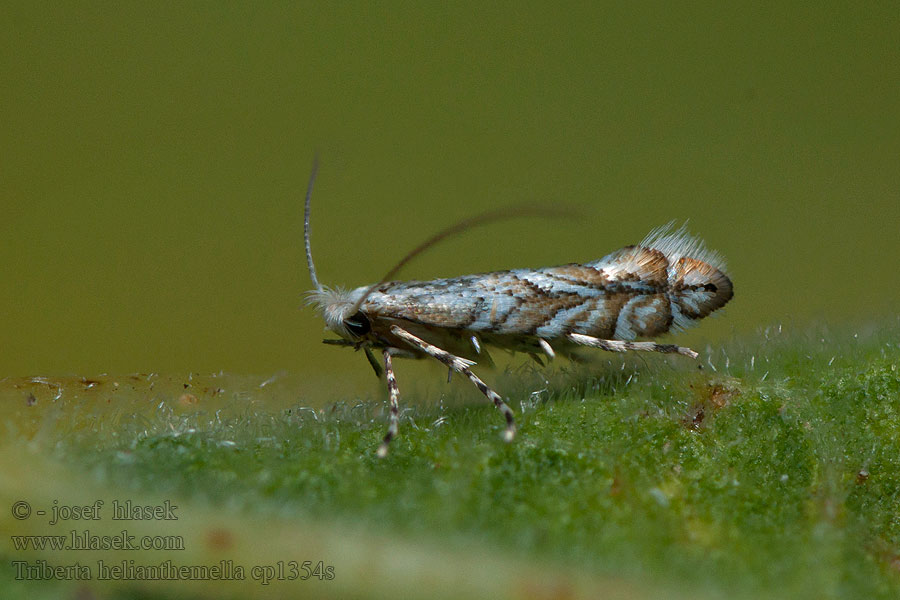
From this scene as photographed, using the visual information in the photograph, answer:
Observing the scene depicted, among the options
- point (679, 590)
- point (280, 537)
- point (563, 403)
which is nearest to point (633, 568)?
point (679, 590)

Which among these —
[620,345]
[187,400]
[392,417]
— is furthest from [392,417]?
[620,345]

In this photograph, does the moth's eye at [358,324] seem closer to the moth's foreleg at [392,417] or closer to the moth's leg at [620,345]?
the moth's foreleg at [392,417]

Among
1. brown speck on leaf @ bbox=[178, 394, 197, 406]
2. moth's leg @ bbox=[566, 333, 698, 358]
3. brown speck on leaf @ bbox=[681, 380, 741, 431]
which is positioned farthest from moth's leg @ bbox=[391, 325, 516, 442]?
brown speck on leaf @ bbox=[178, 394, 197, 406]

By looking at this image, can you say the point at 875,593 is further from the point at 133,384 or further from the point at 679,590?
the point at 133,384

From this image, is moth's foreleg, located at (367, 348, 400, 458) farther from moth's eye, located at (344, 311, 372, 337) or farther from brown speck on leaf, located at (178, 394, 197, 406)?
brown speck on leaf, located at (178, 394, 197, 406)

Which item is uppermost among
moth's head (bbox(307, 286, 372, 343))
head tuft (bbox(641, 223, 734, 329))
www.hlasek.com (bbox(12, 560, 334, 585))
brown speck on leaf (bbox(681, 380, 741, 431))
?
head tuft (bbox(641, 223, 734, 329))
